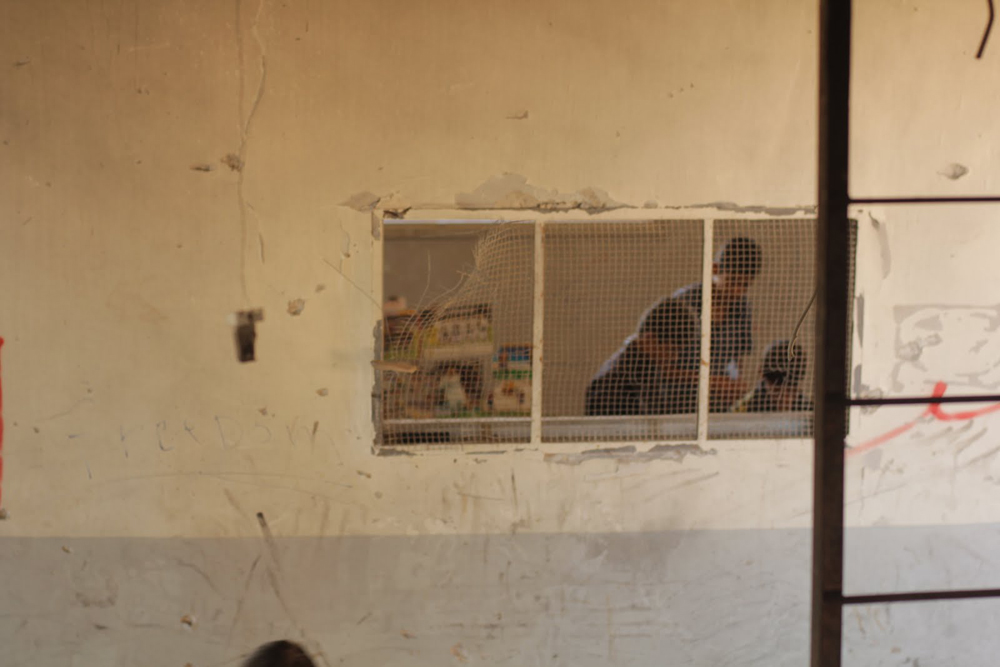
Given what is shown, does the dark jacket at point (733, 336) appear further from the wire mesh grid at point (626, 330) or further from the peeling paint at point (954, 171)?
the peeling paint at point (954, 171)

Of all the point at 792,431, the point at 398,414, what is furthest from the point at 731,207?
the point at 398,414

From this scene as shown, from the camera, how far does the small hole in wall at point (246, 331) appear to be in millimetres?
2346

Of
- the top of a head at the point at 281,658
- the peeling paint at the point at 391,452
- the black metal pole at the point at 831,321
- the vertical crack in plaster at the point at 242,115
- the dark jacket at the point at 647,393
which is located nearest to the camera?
the black metal pole at the point at 831,321

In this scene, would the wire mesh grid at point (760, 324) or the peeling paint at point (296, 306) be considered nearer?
the peeling paint at point (296, 306)

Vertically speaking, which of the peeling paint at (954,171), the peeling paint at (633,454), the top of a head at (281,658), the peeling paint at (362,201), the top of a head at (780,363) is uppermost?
the peeling paint at (954,171)

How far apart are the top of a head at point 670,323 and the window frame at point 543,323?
5 centimetres

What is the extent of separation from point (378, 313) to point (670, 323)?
102cm

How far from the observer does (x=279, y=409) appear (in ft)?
7.79

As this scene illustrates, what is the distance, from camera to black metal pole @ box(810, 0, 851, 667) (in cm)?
110

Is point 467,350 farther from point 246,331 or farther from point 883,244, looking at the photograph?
point 883,244

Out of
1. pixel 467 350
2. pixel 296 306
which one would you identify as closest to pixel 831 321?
pixel 467 350

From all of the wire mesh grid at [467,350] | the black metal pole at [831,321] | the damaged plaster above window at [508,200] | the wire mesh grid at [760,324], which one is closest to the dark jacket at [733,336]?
the wire mesh grid at [760,324]

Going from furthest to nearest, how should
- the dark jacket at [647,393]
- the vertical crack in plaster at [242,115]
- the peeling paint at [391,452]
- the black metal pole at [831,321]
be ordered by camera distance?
the dark jacket at [647,393] < the peeling paint at [391,452] < the vertical crack in plaster at [242,115] < the black metal pole at [831,321]

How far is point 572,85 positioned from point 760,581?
188cm
